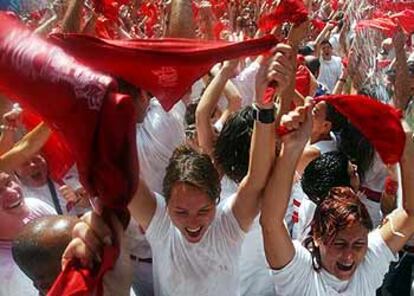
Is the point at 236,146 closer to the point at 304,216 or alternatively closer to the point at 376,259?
the point at 304,216

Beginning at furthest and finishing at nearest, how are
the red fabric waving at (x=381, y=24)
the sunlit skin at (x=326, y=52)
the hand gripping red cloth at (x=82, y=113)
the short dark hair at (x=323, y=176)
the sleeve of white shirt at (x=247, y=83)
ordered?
the sunlit skin at (x=326, y=52)
the red fabric waving at (x=381, y=24)
the sleeve of white shirt at (x=247, y=83)
the short dark hair at (x=323, y=176)
the hand gripping red cloth at (x=82, y=113)

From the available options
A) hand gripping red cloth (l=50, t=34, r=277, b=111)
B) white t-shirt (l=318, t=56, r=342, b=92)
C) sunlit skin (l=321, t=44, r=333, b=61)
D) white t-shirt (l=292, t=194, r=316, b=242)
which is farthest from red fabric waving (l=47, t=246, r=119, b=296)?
sunlit skin (l=321, t=44, r=333, b=61)

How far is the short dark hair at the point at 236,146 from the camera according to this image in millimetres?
2982

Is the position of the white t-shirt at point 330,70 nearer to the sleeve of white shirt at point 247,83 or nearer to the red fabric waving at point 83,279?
the sleeve of white shirt at point 247,83

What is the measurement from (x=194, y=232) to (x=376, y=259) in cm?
60

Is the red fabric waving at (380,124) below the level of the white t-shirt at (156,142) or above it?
above

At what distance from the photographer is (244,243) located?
304cm

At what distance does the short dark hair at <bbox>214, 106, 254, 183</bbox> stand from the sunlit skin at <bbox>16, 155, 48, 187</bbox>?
0.82 meters

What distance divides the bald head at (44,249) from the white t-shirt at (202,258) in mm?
588

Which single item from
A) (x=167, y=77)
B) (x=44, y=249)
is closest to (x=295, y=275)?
(x=167, y=77)

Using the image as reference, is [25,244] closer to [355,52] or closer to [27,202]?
[27,202]

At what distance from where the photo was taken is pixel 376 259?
272cm

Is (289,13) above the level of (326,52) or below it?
above

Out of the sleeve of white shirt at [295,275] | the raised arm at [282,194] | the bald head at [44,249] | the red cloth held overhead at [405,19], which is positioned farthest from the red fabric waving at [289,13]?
the red cloth held overhead at [405,19]
